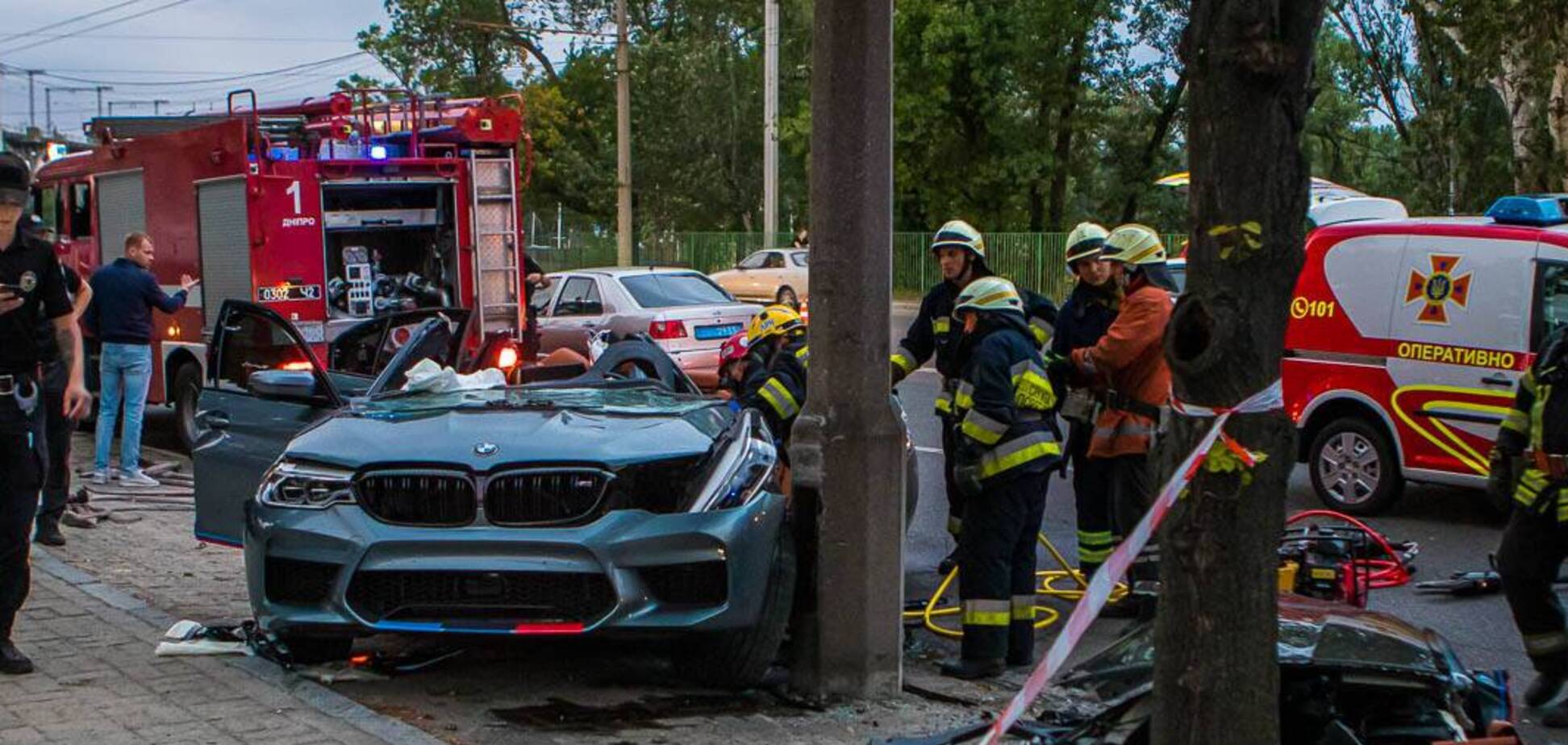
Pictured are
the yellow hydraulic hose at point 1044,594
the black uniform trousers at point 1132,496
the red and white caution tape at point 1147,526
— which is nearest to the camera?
the red and white caution tape at point 1147,526

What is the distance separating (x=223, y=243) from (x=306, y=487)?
863 centimetres

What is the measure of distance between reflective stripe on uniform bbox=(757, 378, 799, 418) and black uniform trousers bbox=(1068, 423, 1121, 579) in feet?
5.47

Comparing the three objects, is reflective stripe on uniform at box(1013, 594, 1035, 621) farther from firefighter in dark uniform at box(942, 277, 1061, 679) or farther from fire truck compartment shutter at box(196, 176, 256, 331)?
fire truck compartment shutter at box(196, 176, 256, 331)

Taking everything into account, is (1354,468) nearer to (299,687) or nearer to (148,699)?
(299,687)

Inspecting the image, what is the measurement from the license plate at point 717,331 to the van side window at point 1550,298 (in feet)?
30.8

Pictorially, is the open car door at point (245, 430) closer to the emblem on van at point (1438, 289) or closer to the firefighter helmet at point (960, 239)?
the firefighter helmet at point (960, 239)

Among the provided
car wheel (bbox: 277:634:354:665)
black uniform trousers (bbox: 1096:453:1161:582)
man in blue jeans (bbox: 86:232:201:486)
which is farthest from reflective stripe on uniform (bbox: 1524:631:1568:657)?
man in blue jeans (bbox: 86:232:201:486)

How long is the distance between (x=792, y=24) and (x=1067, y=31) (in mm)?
11895

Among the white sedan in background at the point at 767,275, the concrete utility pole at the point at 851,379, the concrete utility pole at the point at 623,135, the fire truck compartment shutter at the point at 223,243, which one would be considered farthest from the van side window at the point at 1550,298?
the concrete utility pole at the point at 623,135

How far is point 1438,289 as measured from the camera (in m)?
10.2

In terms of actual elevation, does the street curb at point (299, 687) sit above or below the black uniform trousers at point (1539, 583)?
below

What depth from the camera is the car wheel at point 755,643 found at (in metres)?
6.01

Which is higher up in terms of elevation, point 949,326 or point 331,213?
point 331,213

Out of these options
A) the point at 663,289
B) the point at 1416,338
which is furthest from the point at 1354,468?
the point at 663,289
